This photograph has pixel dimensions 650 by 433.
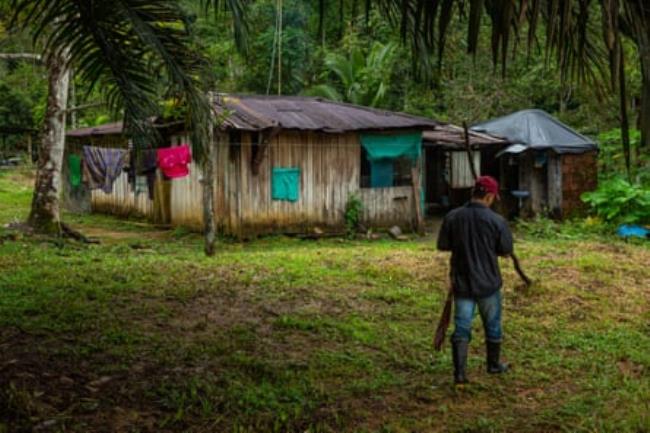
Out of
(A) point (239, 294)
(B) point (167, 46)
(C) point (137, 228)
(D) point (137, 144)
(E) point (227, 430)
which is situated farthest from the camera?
(C) point (137, 228)

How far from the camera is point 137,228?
17.8m

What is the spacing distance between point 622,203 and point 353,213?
606cm

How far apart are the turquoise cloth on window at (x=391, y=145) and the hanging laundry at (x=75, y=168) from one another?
9075 mm

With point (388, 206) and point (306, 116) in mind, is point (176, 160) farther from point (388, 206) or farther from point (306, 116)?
point (388, 206)

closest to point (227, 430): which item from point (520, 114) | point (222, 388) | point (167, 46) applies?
point (222, 388)

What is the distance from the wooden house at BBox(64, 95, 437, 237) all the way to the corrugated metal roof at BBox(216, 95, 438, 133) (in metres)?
0.03

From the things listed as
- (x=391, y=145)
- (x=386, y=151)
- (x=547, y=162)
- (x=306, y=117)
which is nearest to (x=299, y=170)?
(x=306, y=117)

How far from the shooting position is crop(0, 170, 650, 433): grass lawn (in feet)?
15.6

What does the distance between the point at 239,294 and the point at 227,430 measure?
13.9ft

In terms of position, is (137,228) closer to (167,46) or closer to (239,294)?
(239,294)

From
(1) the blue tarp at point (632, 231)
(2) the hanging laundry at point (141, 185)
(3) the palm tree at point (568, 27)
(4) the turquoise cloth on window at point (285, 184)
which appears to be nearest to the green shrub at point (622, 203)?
(1) the blue tarp at point (632, 231)

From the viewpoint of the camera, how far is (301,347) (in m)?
6.57

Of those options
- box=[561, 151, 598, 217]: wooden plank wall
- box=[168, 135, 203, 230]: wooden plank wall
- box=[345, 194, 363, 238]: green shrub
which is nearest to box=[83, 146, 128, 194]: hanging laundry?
box=[168, 135, 203, 230]: wooden plank wall

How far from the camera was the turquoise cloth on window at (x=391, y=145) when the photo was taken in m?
16.4
